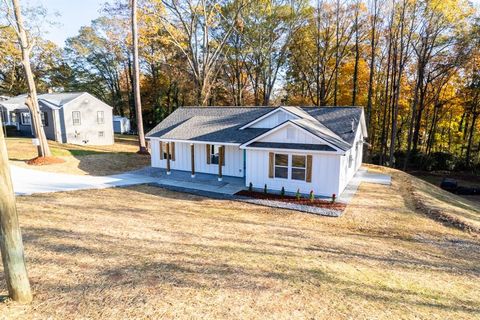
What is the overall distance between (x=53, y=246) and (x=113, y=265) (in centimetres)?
189

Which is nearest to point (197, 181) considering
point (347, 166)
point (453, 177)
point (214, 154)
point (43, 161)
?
point (214, 154)

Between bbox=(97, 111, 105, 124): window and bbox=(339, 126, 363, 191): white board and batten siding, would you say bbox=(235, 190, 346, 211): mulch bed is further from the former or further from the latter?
bbox=(97, 111, 105, 124): window

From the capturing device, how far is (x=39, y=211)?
9.21m

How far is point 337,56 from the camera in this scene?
28.7 meters

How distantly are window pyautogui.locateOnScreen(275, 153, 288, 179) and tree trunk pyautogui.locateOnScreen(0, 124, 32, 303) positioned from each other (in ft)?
36.6

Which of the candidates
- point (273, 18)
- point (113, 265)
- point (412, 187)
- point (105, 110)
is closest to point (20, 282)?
point (113, 265)

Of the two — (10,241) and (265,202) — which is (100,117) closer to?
(265,202)

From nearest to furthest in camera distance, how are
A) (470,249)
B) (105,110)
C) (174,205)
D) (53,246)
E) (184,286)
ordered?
(184,286) < (53,246) < (470,249) < (174,205) < (105,110)

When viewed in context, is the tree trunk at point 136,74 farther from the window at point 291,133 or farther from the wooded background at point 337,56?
the window at point 291,133

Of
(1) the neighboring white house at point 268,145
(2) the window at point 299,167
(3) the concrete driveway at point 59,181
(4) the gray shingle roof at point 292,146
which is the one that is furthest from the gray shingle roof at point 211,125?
(3) the concrete driveway at point 59,181

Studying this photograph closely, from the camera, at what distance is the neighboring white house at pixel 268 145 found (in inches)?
517

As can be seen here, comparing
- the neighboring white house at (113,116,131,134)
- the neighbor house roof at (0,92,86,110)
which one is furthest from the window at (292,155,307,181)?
the neighboring white house at (113,116,131,134)

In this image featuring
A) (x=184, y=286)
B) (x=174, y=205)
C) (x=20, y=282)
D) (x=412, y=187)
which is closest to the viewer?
(x=20, y=282)

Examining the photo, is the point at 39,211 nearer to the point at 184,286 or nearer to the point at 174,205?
the point at 174,205
